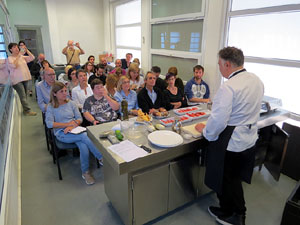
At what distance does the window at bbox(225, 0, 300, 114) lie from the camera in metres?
2.60

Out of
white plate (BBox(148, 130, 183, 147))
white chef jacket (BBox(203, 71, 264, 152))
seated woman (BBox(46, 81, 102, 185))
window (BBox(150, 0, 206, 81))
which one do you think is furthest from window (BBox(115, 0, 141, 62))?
white chef jacket (BBox(203, 71, 264, 152))

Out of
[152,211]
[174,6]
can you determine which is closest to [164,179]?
[152,211]

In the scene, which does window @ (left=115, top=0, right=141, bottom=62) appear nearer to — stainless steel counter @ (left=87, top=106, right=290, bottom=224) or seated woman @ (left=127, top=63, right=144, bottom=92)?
seated woman @ (left=127, top=63, right=144, bottom=92)

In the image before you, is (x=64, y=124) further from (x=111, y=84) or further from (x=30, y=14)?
(x=30, y=14)

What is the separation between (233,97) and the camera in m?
1.49

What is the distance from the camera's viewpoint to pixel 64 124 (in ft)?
8.00

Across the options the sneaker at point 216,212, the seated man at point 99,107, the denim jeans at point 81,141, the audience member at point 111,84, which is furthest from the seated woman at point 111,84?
the sneaker at point 216,212

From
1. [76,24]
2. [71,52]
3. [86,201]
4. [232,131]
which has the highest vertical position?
[76,24]

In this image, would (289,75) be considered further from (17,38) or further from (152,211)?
(17,38)

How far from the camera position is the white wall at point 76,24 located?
A: 6.91 metres

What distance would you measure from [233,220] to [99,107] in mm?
1869

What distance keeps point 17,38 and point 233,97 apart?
26.8ft

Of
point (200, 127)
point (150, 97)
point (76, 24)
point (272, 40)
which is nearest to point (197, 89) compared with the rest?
point (150, 97)

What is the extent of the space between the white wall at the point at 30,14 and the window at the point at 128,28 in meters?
2.70
